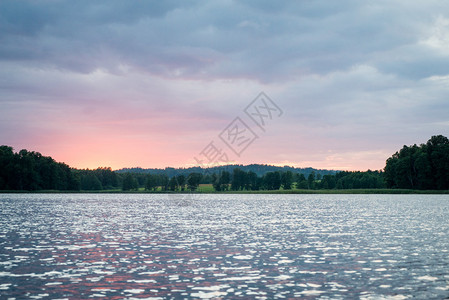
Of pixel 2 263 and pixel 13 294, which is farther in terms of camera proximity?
pixel 2 263

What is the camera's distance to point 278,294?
1959 cm

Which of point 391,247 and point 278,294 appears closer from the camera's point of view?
point 278,294

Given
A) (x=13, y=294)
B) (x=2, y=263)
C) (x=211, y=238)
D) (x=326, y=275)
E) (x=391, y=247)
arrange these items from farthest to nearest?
(x=211, y=238) → (x=391, y=247) → (x=2, y=263) → (x=326, y=275) → (x=13, y=294)

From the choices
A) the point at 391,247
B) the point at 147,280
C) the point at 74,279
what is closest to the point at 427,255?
the point at 391,247

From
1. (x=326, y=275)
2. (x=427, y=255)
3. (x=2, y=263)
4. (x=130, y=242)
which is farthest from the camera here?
(x=130, y=242)

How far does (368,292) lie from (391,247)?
17.2 metres

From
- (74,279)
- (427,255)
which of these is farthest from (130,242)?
(427,255)

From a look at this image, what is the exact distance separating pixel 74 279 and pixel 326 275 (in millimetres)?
13222

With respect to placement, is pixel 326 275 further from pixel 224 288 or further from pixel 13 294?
pixel 13 294

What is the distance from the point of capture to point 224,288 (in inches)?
819

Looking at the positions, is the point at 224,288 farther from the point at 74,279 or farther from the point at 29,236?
the point at 29,236

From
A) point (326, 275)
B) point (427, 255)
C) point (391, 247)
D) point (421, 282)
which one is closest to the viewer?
point (421, 282)

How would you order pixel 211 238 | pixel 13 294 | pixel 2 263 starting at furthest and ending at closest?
pixel 211 238, pixel 2 263, pixel 13 294

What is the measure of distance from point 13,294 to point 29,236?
→ 26449 millimetres
